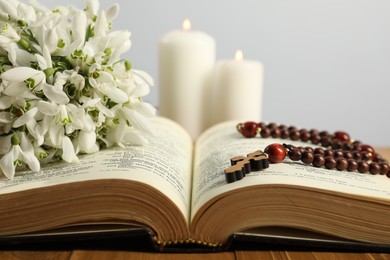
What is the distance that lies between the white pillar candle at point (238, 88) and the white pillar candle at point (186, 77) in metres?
0.04

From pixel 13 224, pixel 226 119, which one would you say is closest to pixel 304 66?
pixel 226 119

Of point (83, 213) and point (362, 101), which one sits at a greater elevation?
point (83, 213)

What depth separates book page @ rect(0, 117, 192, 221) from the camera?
2.48 feet

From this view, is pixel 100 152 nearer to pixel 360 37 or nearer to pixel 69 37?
pixel 69 37

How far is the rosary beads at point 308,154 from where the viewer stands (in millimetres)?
798

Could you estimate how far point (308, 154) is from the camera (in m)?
0.86

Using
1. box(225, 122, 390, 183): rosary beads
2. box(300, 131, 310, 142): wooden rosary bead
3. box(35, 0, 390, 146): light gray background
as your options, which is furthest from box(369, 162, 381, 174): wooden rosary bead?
box(35, 0, 390, 146): light gray background

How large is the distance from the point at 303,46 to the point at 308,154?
101 cm

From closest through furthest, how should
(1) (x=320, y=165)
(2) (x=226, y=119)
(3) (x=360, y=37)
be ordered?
Result: (1) (x=320, y=165) < (2) (x=226, y=119) < (3) (x=360, y=37)

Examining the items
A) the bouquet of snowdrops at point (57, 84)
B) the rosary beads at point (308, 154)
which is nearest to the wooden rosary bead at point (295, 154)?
the rosary beads at point (308, 154)

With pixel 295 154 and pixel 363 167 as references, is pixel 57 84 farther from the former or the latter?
pixel 363 167

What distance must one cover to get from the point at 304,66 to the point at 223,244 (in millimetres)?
1168

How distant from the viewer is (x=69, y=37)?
2.82 feet

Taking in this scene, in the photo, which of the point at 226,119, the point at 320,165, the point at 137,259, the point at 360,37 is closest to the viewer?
the point at 137,259
